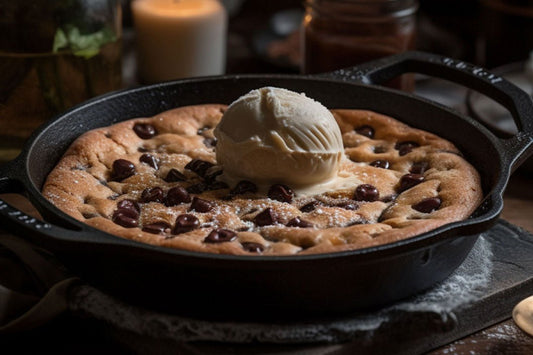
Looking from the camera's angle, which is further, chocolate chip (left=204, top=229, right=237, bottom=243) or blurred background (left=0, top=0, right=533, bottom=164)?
blurred background (left=0, top=0, right=533, bottom=164)

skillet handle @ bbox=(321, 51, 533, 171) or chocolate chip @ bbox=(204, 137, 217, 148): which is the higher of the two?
skillet handle @ bbox=(321, 51, 533, 171)

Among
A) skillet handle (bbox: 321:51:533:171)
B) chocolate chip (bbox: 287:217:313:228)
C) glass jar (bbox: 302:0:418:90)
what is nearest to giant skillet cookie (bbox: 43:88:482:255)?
chocolate chip (bbox: 287:217:313:228)

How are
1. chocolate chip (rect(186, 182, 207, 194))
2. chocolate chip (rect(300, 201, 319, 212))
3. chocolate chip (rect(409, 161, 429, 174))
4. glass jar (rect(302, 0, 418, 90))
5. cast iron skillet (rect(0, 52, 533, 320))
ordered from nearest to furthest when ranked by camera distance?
cast iron skillet (rect(0, 52, 533, 320)), chocolate chip (rect(300, 201, 319, 212)), chocolate chip (rect(186, 182, 207, 194)), chocolate chip (rect(409, 161, 429, 174)), glass jar (rect(302, 0, 418, 90))

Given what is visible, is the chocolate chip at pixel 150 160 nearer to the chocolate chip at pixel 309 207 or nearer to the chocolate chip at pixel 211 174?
the chocolate chip at pixel 211 174

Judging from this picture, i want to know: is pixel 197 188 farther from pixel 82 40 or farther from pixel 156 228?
pixel 82 40

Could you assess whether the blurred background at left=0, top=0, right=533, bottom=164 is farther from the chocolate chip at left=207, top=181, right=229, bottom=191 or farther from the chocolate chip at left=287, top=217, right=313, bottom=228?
the chocolate chip at left=287, top=217, right=313, bottom=228

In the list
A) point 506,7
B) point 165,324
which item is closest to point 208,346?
point 165,324

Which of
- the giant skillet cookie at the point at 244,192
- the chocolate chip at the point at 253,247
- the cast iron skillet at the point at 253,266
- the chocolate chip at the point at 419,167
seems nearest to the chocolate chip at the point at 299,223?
the giant skillet cookie at the point at 244,192
